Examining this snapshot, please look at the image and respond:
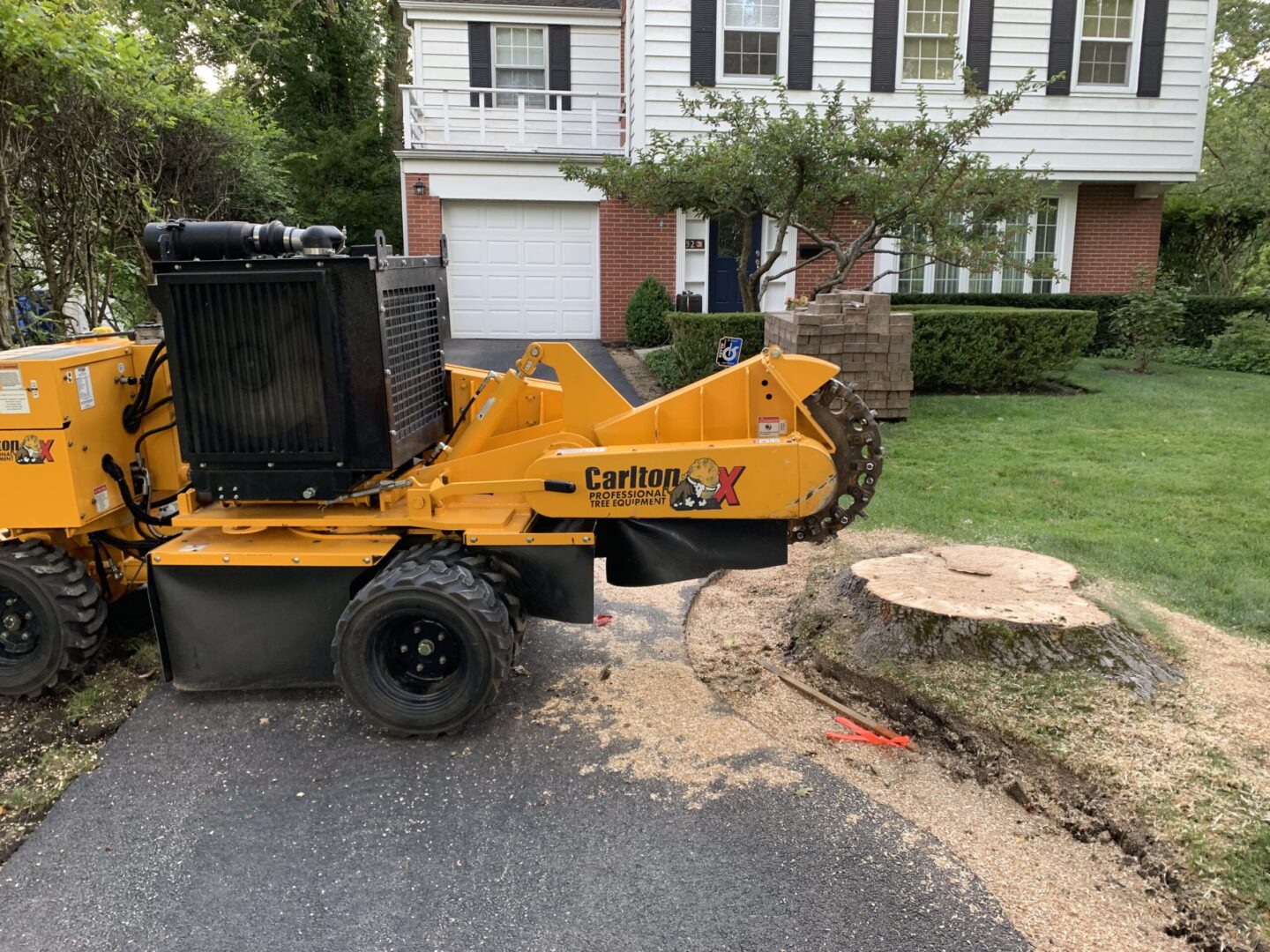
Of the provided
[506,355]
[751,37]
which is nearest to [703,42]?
[751,37]

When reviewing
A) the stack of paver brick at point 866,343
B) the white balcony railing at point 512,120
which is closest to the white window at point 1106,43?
the white balcony railing at point 512,120

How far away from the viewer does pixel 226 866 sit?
3117 millimetres

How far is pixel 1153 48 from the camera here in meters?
15.8

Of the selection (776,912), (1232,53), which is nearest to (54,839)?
(776,912)

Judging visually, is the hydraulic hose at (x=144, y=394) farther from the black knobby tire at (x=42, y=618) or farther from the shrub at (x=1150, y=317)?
the shrub at (x=1150, y=317)

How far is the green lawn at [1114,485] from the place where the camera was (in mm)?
5699

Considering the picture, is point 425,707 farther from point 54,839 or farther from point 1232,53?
point 1232,53

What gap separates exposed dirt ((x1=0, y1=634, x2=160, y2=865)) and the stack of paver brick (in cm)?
726

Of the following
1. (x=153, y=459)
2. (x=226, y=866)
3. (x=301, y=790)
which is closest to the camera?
(x=226, y=866)

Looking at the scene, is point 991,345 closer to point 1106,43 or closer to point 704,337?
point 704,337

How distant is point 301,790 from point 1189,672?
3.67 m

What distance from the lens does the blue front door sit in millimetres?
16794

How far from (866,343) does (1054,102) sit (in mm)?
8459

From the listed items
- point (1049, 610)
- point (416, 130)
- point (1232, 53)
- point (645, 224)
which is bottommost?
point (1049, 610)
